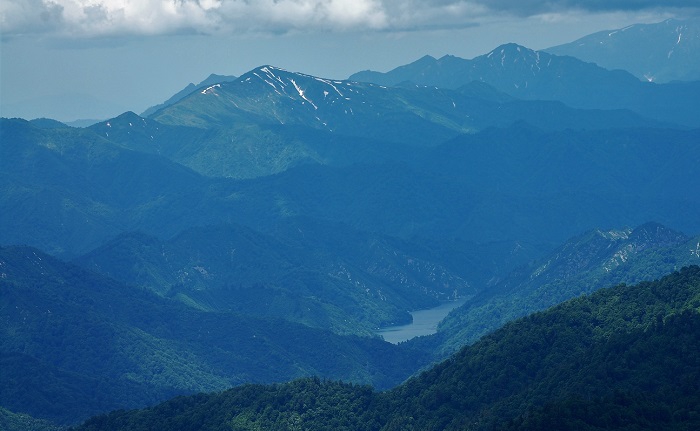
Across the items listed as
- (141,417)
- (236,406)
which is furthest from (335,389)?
(141,417)

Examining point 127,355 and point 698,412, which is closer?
point 698,412

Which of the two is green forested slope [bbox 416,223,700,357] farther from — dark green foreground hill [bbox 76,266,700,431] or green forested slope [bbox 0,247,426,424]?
dark green foreground hill [bbox 76,266,700,431]

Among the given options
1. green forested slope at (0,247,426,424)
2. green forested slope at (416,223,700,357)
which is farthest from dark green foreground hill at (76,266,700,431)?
green forested slope at (416,223,700,357)

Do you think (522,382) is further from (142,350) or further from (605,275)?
(142,350)

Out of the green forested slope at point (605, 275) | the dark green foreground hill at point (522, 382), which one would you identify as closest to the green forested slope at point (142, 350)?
the green forested slope at point (605, 275)

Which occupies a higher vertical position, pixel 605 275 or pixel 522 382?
pixel 522 382

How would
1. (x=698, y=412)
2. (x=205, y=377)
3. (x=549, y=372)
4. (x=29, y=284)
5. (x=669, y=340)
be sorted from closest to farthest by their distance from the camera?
1. (x=698, y=412)
2. (x=669, y=340)
3. (x=549, y=372)
4. (x=205, y=377)
5. (x=29, y=284)

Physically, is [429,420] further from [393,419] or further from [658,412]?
[658,412]

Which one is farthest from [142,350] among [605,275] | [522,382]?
[522,382]
